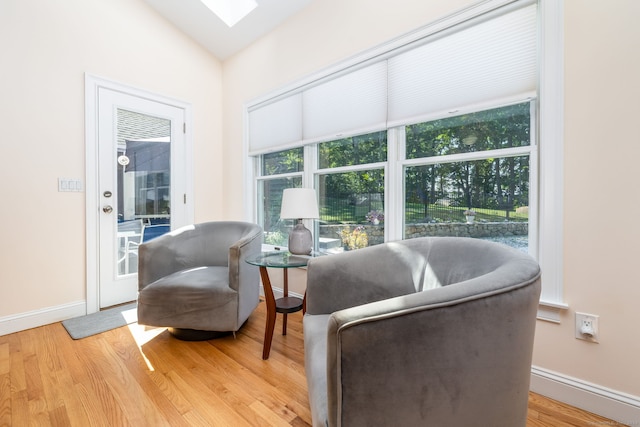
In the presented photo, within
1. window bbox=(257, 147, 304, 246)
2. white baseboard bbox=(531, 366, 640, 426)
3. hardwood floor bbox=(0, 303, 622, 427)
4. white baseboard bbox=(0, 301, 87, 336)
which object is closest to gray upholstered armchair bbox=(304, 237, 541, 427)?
hardwood floor bbox=(0, 303, 622, 427)

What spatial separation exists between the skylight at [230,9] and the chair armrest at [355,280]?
261 cm

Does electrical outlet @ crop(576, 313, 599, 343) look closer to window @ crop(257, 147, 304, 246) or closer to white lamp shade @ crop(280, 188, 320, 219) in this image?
white lamp shade @ crop(280, 188, 320, 219)

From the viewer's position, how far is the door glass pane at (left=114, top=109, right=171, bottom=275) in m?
2.75

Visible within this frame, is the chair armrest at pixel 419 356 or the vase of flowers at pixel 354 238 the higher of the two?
the vase of flowers at pixel 354 238

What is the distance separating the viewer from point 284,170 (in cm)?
290

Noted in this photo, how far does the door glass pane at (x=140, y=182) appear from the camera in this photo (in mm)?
2752

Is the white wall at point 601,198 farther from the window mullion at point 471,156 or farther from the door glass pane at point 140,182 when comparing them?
the door glass pane at point 140,182

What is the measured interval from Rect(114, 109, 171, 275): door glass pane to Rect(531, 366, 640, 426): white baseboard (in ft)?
10.7

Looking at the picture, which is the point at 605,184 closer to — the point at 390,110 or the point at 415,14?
the point at 390,110

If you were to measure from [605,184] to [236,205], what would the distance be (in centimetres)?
301

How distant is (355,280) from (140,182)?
101 inches

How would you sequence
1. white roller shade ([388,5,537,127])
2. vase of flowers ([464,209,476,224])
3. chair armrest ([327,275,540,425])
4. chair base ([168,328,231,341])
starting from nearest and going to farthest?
chair armrest ([327,275,540,425]) → white roller shade ([388,5,537,127]) → vase of flowers ([464,209,476,224]) → chair base ([168,328,231,341])

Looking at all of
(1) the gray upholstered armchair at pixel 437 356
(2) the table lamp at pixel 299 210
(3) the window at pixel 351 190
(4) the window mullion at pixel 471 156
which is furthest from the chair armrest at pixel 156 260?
(4) the window mullion at pixel 471 156

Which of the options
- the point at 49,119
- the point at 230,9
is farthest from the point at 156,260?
the point at 230,9
